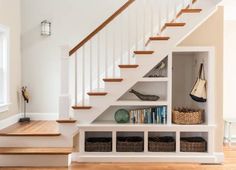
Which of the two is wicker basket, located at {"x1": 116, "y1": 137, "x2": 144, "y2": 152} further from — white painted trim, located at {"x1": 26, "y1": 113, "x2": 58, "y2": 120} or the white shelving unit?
white painted trim, located at {"x1": 26, "y1": 113, "x2": 58, "y2": 120}

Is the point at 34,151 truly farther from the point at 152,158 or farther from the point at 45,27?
the point at 45,27

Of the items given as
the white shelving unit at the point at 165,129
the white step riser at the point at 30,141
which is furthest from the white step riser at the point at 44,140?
the white shelving unit at the point at 165,129

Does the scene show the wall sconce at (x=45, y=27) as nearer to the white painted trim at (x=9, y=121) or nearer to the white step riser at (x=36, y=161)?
the white painted trim at (x=9, y=121)

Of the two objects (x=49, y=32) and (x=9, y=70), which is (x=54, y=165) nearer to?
(x=9, y=70)

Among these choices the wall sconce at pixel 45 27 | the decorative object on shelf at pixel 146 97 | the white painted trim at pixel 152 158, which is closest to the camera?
the white painted trim at pixel 152 158

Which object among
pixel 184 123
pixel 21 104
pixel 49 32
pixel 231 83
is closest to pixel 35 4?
pixel 49 32

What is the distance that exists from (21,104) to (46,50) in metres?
1.24

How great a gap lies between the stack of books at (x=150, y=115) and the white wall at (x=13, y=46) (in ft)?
7.67

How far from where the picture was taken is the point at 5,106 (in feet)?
16.6

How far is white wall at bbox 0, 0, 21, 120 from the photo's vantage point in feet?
17.0

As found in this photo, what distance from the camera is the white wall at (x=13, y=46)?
5.20m

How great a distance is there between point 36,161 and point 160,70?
2.51 m

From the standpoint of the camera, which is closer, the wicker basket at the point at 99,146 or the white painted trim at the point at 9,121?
the wicker basket at the point at 99,146

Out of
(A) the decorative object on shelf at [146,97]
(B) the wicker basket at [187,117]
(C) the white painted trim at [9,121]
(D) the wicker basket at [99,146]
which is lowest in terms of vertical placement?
(D) the wicker basket at [99,146]
